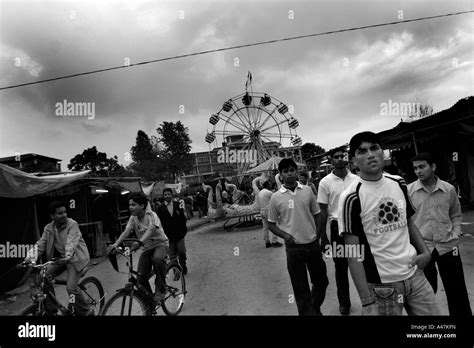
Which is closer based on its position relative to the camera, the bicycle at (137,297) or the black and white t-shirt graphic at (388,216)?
the black and white t-shirt graphic at (388,216)

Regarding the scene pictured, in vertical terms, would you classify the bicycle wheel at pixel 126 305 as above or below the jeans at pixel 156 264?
below

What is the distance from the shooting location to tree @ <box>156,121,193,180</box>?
24969 mm

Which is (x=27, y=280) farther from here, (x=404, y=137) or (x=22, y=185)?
(x=404, y=137)

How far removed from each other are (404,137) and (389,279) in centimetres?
637

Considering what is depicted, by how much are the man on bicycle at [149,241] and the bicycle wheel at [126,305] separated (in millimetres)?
329

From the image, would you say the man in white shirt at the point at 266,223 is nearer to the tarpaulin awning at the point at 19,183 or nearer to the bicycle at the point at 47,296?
the bicycle at the point at 47,296

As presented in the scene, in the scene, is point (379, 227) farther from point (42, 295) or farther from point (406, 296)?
point (42, 295)

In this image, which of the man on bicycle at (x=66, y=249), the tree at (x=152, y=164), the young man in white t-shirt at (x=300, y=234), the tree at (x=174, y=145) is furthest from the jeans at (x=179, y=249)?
the tree at (x=152, y=164)

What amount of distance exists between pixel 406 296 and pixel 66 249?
11.2ft

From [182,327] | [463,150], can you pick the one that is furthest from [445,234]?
[463,150]

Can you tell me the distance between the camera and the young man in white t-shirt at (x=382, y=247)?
1.76 m

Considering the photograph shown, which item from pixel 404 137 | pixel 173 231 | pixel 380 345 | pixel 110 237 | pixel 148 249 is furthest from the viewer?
pixel 110 237

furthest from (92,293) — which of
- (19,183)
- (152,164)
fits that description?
(152,164)

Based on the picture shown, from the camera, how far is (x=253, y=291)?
4160mm
